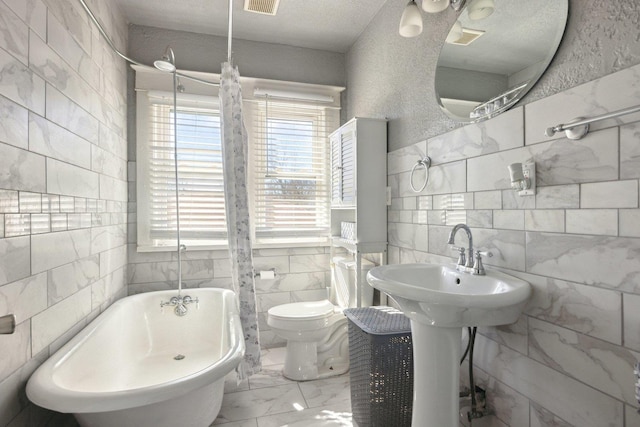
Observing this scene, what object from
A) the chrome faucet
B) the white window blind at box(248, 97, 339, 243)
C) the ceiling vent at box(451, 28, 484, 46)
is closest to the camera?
the chrome faucet

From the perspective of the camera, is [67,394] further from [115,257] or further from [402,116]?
[402,116]

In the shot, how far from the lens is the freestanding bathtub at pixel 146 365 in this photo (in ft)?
3.91

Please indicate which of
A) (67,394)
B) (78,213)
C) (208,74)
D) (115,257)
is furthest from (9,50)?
(208,74)

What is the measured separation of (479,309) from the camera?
3.86ft

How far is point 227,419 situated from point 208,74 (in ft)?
8.38

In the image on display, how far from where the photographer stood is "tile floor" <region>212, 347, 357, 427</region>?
196 cm

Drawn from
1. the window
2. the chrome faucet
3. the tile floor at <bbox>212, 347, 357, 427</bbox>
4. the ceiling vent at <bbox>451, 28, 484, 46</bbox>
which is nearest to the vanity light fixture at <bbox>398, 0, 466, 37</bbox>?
the ceiling vent at <bbox>451, 28, 484, 46</bbox>

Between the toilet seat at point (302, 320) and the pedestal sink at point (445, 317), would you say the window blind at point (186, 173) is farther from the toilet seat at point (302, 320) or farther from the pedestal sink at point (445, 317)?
the pedestal sink at point (445, 317)

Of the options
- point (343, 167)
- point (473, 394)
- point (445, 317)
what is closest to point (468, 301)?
point (445, 317)

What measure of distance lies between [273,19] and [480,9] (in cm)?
168

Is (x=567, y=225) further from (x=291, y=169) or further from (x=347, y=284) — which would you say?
(x=291, y=169)

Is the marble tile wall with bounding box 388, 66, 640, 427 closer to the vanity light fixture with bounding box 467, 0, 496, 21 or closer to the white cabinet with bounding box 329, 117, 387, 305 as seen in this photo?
the vanity light fixture with bounding box 467, 0, 496, 21

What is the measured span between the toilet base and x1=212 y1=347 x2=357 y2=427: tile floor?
50 mm

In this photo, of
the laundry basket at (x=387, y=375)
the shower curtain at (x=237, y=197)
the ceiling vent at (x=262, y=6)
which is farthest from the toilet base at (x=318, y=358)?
the ceiling vent at (x=262, y=6)
